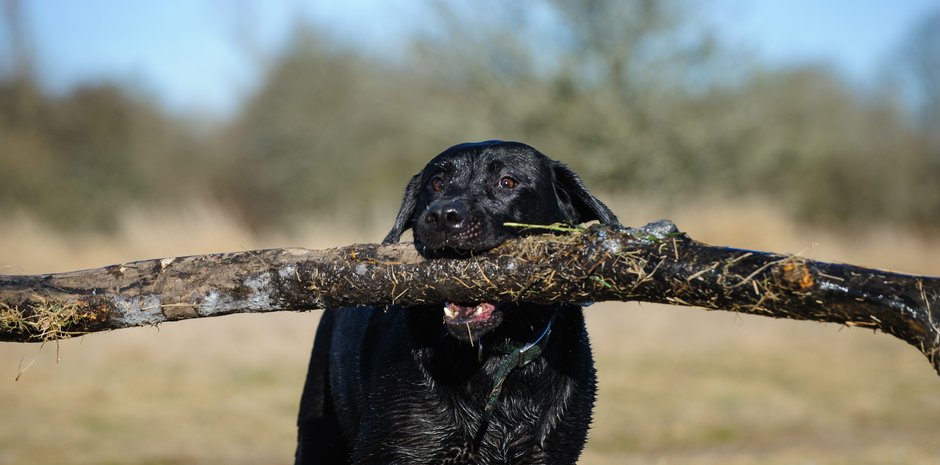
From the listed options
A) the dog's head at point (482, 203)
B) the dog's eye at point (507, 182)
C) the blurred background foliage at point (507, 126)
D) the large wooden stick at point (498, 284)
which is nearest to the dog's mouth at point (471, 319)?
the dog's head at point (482, 203)

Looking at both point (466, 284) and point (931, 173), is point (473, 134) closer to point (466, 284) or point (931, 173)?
point (931, 173)

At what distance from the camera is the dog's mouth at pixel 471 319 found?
3875 millimetres

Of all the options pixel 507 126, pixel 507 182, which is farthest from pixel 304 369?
pixel 507 126

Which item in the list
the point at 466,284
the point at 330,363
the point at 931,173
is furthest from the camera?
the point at 931,173

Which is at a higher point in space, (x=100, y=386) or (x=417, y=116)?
(x=417, y=116)

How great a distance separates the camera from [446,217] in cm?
387

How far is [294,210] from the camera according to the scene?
33.2m

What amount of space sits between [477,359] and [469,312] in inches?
12.3

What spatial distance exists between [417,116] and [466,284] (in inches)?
890

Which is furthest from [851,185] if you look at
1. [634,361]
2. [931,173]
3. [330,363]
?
[330,363]

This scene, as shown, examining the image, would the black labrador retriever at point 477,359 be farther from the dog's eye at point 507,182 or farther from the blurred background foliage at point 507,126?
the blurred background foliage at point 507,126

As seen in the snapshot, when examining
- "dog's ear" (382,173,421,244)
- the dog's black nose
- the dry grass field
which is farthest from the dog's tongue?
the dry grass field

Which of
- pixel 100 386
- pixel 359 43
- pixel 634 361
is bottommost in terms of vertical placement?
pixel 100 386

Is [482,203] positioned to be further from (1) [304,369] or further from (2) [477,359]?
(1) [304,369]
